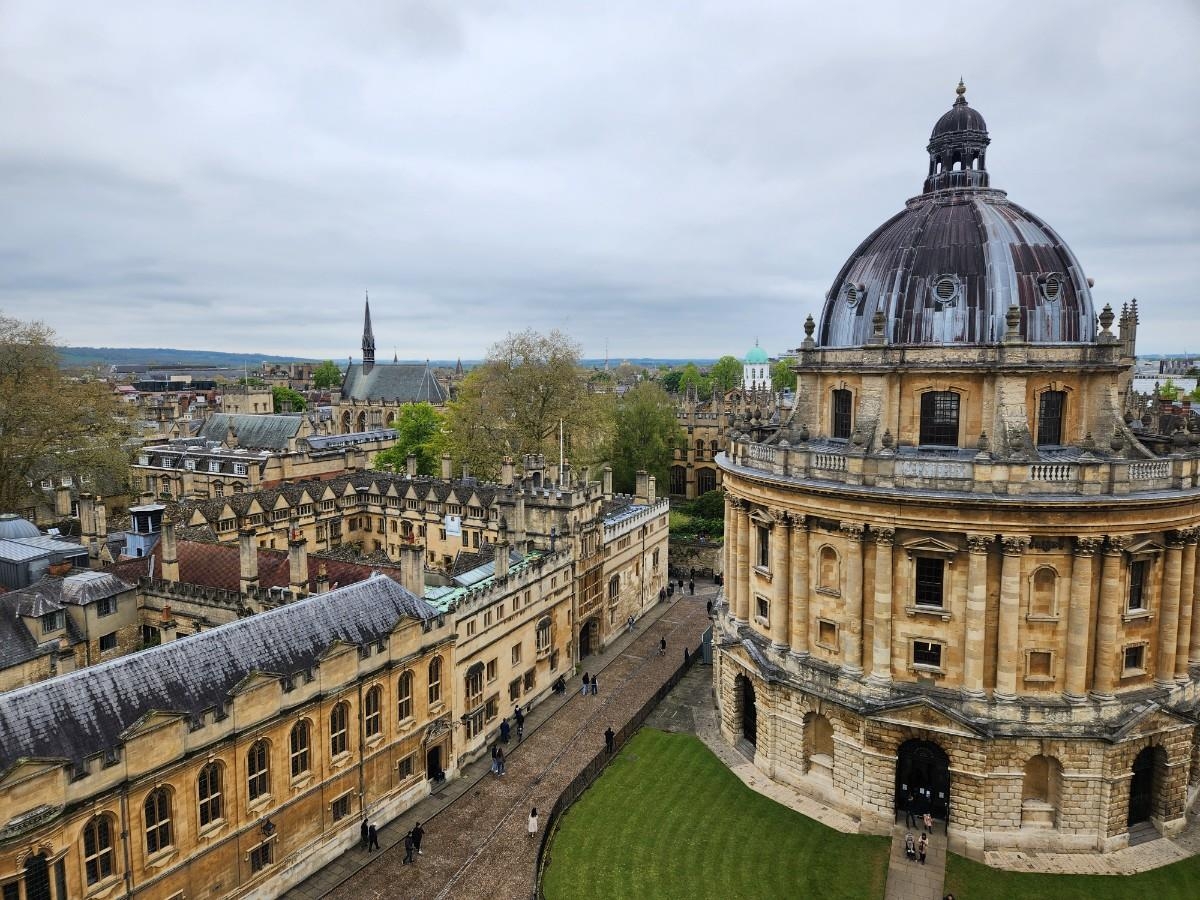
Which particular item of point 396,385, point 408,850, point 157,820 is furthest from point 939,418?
point 396,385

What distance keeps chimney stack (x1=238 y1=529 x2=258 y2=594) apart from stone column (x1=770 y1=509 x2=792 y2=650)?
20509 millimetres

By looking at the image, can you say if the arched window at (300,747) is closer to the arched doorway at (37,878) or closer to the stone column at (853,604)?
the arched doorway at (37,878)

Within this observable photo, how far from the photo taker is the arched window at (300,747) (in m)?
23.0

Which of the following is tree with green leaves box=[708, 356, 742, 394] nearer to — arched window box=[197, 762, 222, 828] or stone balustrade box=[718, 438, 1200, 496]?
stone balustrade box=[718, 438, 1200, 496]

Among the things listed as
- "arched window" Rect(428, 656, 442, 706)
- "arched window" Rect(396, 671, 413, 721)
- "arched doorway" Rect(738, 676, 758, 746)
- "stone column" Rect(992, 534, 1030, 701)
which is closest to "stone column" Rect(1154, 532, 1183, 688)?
"stone column" Rect(992, 534, 1030, 701)

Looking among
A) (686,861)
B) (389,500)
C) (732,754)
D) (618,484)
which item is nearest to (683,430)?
(618,484)

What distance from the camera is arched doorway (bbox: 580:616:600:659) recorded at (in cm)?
4241

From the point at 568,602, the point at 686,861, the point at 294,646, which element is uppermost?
the point at 294,646

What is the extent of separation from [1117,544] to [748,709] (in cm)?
1546

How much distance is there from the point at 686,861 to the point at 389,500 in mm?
33705

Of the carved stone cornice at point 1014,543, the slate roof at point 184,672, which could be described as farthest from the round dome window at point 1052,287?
the slate roof at point 184,672

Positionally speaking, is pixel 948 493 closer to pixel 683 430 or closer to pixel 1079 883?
pixel 1079 883

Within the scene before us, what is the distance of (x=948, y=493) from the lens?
977 inches

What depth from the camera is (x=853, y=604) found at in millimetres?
27000
